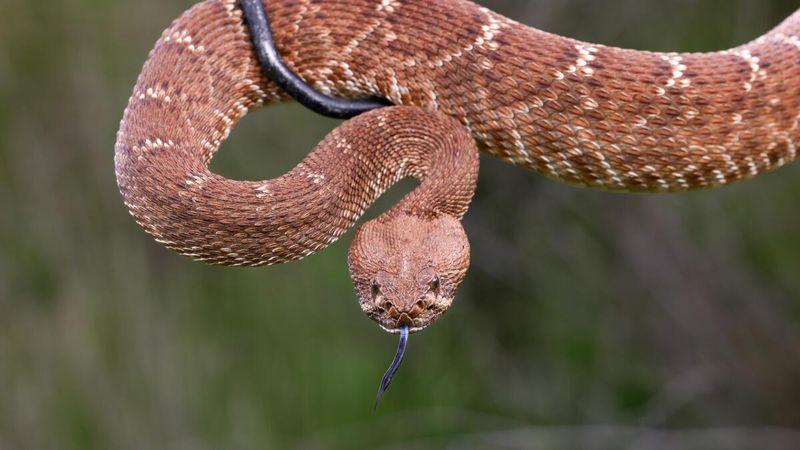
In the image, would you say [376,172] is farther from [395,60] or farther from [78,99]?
[78,99]

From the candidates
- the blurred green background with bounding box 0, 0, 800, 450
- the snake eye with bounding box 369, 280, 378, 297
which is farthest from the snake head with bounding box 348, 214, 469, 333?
the blurred green background with bounding box 0, 0, 800, 450

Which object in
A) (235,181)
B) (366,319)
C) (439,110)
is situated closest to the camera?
(235,181)

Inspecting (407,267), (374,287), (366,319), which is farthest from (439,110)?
(366,319)

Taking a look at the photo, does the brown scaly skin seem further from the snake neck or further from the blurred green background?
the blurred green background

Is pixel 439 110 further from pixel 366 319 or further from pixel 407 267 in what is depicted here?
pixel 366 319

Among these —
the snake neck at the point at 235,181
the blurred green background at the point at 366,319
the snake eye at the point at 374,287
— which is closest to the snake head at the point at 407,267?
the snake eye at the point at 374,287

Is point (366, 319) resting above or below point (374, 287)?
below

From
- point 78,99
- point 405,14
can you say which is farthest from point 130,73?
point 405,14
